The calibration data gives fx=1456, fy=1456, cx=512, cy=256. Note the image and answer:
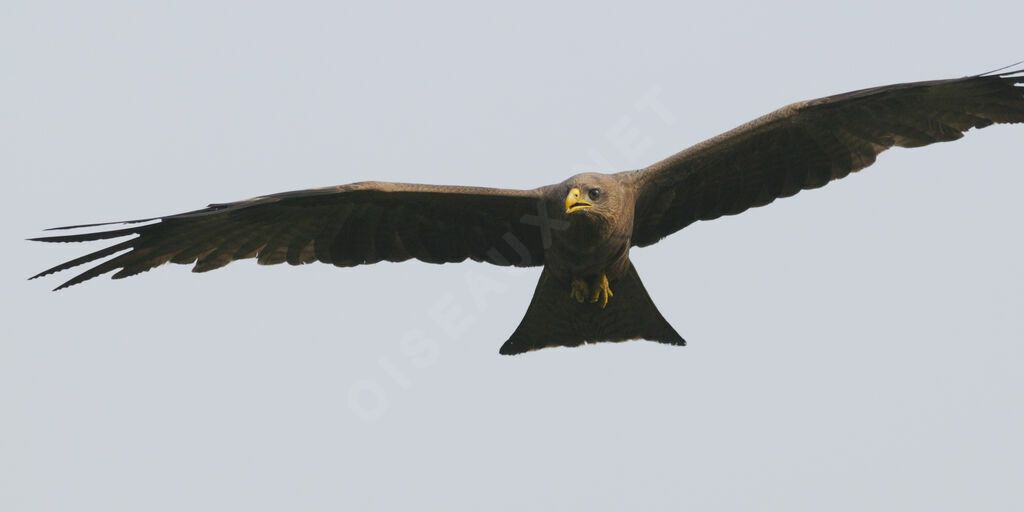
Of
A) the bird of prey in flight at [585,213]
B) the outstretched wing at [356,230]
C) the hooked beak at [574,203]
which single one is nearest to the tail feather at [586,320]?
the bird of prey in flight at [585,213]

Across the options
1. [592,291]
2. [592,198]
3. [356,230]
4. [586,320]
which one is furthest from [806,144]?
[356,230]

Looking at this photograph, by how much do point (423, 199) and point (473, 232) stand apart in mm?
569

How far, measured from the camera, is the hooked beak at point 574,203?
10.1 meters

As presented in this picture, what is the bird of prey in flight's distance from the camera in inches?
412

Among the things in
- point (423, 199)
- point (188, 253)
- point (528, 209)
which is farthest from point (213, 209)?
point (528, 209)

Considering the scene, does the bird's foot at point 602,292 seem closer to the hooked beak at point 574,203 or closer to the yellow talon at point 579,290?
Answer: the yellow talon at point 579,290

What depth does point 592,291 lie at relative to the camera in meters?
10.9

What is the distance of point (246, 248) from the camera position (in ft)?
36.8

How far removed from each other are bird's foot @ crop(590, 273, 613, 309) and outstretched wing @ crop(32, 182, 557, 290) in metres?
0.68

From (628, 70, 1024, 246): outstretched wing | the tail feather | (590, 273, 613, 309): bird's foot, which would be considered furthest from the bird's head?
the tail feather

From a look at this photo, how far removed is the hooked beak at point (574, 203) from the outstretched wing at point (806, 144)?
78 cm

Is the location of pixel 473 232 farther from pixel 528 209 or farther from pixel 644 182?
pixel 644 182

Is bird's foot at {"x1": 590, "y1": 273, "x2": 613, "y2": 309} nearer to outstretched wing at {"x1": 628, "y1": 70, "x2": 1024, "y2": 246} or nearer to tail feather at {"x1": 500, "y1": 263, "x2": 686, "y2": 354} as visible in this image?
tail feather at {"x1": 500, "y1": 263, "x2": 686, "y2": 354}

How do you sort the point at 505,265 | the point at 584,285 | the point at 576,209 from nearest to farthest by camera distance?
the point at 576,209, the point at 584,285, the point at 505,265
